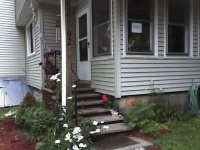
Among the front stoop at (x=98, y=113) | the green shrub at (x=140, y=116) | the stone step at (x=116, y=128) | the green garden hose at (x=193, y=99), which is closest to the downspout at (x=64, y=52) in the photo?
the front stoop at (x=98, y=113)

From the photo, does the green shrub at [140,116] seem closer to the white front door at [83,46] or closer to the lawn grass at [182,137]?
the lawn grass at [182,137]

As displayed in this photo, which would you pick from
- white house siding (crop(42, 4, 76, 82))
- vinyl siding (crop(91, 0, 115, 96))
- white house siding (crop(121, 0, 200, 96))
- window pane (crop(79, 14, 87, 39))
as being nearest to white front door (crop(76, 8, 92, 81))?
window pane (crop(79, 14, 87, 39))

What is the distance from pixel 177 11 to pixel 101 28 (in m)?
1.89

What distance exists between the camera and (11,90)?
9.29m

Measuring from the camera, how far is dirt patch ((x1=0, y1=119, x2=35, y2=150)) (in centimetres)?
359

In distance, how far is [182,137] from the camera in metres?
3.71

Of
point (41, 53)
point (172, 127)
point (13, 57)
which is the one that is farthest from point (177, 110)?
point (13, 57)

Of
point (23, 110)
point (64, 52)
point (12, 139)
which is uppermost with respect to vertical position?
point (64, 52)

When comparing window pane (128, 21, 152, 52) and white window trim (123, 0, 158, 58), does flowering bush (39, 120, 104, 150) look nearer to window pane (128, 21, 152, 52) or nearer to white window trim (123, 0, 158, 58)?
white window trim (123, 0, 158, 58)

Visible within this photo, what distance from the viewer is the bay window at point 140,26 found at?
4.61 meters

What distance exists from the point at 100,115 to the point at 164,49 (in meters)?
2.10

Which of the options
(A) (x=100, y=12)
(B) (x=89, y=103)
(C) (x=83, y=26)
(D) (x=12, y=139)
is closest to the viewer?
(D) (x=12, y=139)

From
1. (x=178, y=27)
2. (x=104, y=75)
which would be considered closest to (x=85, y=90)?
(x=104, y=75)

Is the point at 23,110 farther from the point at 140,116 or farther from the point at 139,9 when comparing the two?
the point at 139,9
